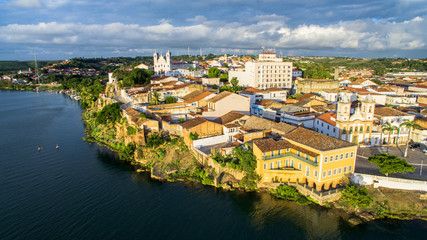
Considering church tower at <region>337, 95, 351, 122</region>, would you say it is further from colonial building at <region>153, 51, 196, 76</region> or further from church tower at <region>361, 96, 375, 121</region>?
colonial building at <region>153, 51, 196, 76</region>

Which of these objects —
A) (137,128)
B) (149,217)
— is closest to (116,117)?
(137,128)

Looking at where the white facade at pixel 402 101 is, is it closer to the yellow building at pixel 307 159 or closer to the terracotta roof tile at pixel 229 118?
the terracotta roof tile at pixel 229 118

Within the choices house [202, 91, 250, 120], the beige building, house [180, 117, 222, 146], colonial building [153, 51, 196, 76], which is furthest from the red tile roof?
colonial building [153, 51, 196, 76]

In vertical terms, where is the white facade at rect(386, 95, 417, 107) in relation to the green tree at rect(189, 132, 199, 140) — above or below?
above

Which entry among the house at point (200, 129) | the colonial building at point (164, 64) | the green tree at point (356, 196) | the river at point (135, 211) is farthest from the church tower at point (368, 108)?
the colonial building at point (164, 64)

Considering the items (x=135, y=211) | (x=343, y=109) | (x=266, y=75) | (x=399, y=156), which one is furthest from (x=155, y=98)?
(x=399, y=156)

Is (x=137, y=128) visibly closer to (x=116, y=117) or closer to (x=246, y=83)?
(x=116, y=117)
